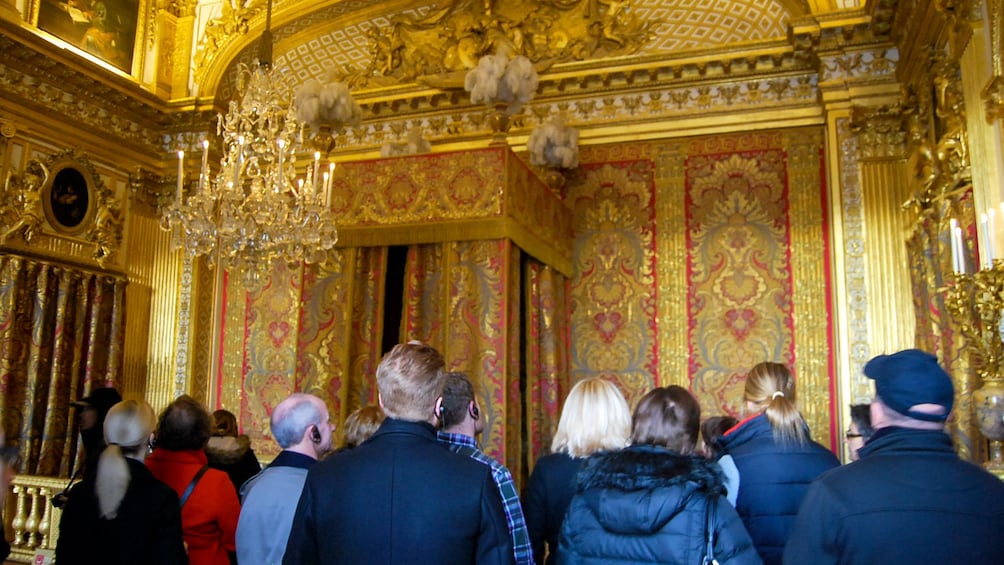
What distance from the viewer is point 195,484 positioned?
2891 mm

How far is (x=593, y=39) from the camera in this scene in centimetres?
798

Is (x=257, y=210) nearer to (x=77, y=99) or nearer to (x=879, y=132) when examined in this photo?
(x=77, y=99)

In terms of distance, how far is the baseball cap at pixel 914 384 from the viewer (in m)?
1.77

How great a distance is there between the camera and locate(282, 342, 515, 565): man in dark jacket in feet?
6.12

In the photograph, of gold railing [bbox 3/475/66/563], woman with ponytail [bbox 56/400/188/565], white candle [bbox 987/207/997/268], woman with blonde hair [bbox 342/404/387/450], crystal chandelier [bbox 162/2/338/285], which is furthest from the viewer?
crystal chandelier [bbox 162/2/338/285]

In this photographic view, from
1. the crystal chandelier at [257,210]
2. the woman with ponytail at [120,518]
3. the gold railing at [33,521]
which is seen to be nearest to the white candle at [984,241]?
the crystal chandelier at [257,210]

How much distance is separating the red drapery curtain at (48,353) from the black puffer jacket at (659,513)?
6679 millimetres

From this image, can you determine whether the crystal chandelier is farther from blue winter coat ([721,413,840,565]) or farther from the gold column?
the gold column

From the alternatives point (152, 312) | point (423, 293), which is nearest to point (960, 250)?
point (423, 293)

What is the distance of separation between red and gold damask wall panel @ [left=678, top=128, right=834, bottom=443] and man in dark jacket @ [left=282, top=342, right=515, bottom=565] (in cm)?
561

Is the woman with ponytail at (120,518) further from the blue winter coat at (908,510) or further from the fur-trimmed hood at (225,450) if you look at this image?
the blue winter coat at (908,510)

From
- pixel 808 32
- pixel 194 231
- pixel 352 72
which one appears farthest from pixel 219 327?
pixel 808 32

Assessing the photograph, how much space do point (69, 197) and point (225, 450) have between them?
207 inches

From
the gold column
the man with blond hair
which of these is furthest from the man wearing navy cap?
the gold column
